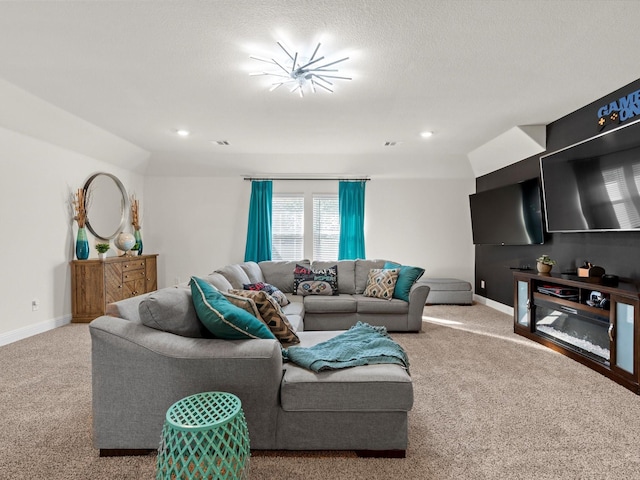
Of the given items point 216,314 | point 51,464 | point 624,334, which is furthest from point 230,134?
point 624,334

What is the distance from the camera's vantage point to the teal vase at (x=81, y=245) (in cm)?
479

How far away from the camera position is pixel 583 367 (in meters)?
3.19

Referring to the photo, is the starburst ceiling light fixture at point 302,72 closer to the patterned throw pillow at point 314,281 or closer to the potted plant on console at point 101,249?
the patterned throw pillow at point 314,281

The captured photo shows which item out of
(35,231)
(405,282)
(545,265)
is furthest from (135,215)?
(545,265)

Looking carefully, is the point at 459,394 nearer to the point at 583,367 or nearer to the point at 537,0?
the point at 583,367

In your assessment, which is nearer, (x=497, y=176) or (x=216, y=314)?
(x=216, y=314)

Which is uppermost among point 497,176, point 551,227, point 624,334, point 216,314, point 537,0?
point 537,0

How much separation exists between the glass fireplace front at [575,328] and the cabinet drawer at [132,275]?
551 centimetres

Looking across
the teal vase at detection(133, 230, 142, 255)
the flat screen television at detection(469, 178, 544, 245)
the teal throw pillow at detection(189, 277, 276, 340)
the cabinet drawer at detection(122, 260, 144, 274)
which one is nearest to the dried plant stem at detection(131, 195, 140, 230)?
the teal vase at detection(133, 230, 142, 255)

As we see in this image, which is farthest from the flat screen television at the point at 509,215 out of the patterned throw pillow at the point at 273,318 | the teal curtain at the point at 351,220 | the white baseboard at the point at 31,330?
the white baseboard at the point at 31,330

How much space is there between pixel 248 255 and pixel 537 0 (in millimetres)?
5420

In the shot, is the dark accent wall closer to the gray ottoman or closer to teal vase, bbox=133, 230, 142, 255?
the gray ottoman

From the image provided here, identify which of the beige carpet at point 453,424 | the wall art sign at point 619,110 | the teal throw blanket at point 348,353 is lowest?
the beige carpet at point 453,424

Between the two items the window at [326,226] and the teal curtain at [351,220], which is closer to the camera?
the teal curtain at [351,220]
